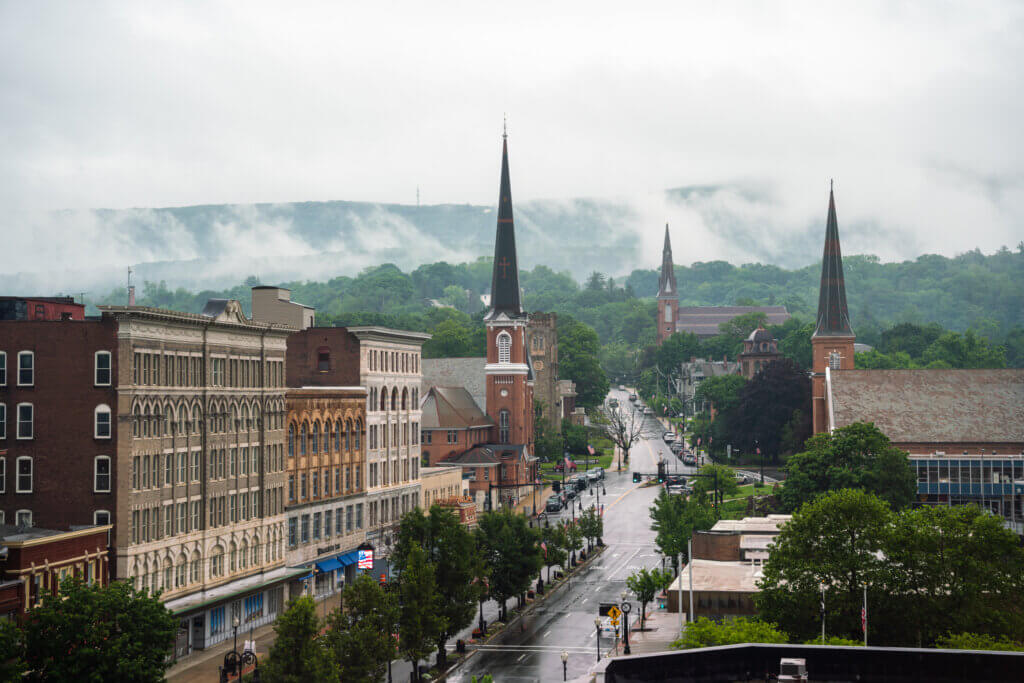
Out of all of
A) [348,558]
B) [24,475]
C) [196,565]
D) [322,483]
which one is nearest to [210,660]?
[196,565]

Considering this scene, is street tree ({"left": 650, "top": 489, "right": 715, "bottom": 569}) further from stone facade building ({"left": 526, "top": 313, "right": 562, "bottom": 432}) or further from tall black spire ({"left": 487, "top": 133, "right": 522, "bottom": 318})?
stone facade building ({"left": 526, "top": 313, "right": 562, "bottom": 432})

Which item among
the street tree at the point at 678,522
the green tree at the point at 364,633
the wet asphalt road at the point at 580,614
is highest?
the street tree at the point at 678,522

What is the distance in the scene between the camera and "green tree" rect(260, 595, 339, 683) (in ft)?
191

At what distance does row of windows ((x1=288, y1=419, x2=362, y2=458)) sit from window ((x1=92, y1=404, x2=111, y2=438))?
20315 millimetres

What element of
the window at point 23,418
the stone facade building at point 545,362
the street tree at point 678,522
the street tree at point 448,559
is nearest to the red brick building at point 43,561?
the window at point 23,418

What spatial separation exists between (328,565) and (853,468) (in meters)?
Result: 48.5

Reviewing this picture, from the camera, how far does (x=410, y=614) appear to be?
7388cm

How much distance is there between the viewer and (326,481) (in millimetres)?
97812

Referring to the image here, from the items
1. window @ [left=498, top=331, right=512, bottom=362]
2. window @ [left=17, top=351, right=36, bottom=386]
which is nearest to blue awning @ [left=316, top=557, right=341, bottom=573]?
window @ [left=17, top=351, right=36, bottom=386]

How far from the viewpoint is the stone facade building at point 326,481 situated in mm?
92875

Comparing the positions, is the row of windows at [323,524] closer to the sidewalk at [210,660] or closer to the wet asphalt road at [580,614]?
the sidewalk at [210,660]

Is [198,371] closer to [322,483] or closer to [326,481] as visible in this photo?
[322,483]

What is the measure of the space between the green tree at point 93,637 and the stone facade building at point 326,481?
32.0m

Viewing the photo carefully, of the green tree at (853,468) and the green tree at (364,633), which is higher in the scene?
the green tree at (853,468)
